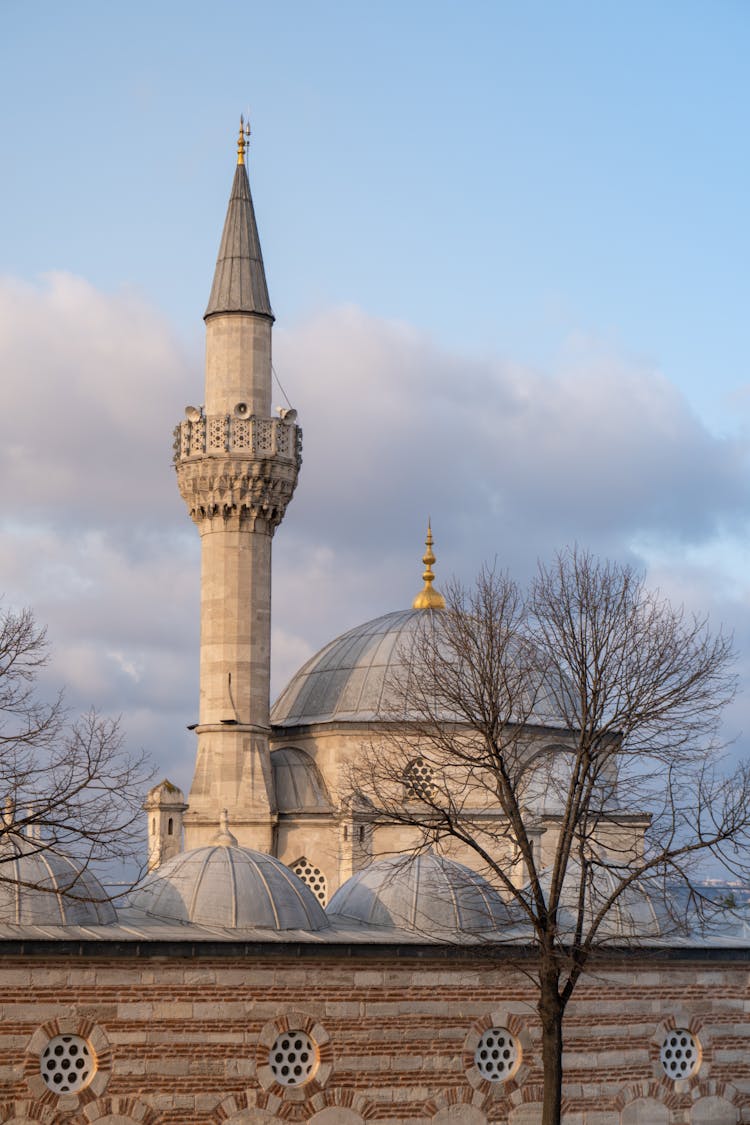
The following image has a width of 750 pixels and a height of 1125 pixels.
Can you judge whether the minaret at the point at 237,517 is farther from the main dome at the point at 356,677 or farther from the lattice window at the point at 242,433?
the main dome at the point at 356,677

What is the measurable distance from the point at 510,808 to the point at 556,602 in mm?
2639

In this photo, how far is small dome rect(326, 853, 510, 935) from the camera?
72.5 ft

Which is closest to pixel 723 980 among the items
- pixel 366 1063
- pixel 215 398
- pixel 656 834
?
pixel 656 834

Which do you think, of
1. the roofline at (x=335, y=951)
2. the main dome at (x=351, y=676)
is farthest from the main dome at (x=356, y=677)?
the roofline at (x=335, y=951)

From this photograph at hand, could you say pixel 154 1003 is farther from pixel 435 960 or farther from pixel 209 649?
pixel 209 649

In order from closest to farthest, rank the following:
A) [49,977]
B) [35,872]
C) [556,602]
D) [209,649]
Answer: [49,977], [35,872], [556,602], [209,649]

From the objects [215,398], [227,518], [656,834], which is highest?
[215,398]

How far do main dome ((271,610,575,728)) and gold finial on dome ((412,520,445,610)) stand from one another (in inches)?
19.2

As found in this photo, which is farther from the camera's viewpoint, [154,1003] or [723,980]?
[723,980]

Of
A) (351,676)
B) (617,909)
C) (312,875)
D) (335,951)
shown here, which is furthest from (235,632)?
(335,951)

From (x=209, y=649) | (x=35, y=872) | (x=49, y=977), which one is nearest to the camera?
(x=49, y=977)

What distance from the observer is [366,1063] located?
20.3 meters

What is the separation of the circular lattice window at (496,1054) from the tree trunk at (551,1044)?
149 centimetres

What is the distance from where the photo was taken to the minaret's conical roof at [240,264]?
121 feet
